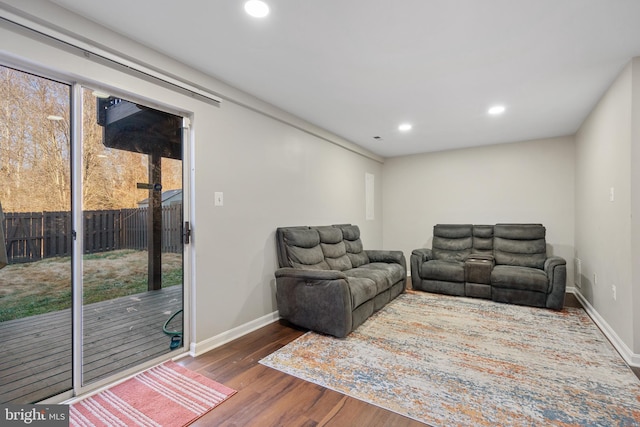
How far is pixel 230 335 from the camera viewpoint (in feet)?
8.72

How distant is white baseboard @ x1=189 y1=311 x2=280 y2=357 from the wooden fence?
2.77 feet

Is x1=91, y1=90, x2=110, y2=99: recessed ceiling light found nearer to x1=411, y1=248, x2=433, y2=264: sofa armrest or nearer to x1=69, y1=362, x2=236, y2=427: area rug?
x1=69, y1=362, x2=236, y2=427: area rug

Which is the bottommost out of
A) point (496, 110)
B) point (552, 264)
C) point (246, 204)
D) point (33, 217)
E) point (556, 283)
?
point (556, 283)

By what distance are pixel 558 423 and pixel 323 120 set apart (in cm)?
341

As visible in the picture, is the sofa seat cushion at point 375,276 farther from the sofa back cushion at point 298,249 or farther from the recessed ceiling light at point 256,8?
the recessed ceiling light at point 256,8

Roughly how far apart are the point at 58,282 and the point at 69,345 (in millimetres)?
713

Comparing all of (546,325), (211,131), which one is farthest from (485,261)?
(211,131)

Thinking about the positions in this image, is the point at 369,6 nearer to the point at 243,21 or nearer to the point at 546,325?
the point at 243,21

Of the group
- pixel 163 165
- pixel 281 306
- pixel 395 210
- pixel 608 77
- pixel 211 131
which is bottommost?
pixel 281 306

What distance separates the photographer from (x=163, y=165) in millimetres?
2398

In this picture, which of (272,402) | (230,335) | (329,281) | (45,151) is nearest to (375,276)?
(329,281)

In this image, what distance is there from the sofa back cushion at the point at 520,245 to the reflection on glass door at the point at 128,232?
437 cm

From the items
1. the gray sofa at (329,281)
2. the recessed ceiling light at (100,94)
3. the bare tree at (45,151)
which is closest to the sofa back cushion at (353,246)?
the gray sofa at (329,281)

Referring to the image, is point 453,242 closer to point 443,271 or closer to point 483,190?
point 443,271
